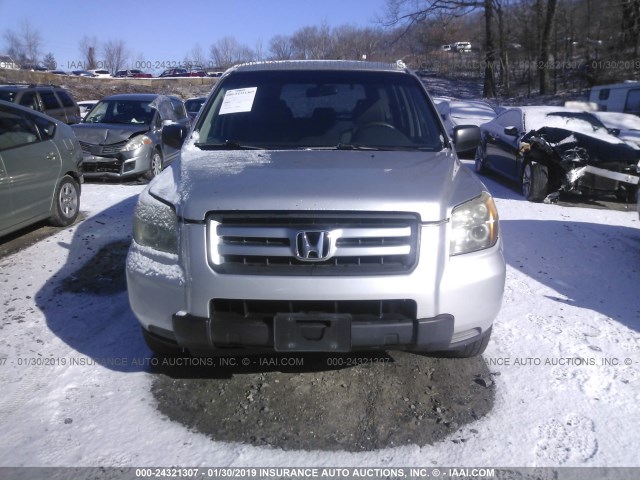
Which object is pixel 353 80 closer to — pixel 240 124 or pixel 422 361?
pixel 240 124

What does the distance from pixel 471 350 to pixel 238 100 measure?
2.36 meters

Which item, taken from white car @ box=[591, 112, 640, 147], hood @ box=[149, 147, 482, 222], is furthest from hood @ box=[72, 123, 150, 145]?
white car @ box=[591, 112, 640, 147]

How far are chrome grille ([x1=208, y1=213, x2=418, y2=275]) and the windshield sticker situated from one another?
1.50m

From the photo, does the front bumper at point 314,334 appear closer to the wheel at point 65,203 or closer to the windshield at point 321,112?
the windshield at point 321,112

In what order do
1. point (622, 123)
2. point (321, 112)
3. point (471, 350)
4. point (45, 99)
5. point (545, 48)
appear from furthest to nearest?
point (545, 48) → point (45, 99) → point (622, 123) → point (321, 112) → point (471, 350)

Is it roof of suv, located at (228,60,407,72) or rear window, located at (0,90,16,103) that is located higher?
roof of suv, located at (228,60,407,72)

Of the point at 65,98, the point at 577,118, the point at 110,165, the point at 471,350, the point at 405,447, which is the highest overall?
the point at 577,118

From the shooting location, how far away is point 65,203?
21.9 feet

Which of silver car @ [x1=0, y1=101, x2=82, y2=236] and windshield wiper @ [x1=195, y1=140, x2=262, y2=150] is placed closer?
windshield wiper @ [x1=195, y1=140, x2=262, y2=150]

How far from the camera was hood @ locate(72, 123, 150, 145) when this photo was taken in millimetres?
9750

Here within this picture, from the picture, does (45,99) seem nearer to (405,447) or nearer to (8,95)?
(8,95)

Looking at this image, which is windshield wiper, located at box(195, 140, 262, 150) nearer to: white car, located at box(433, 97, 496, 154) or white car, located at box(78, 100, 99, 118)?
white car, located at box(433, 97, 496, 154)

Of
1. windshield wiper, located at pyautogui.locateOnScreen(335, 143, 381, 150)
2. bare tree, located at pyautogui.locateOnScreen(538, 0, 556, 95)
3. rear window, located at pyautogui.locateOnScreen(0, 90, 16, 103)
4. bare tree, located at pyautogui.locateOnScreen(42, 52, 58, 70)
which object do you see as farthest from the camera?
bare tree, located at pyautogui.locateOnScreen(42, 52, 58, 70)

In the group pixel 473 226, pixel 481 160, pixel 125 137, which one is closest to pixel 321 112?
pixel 473 226
